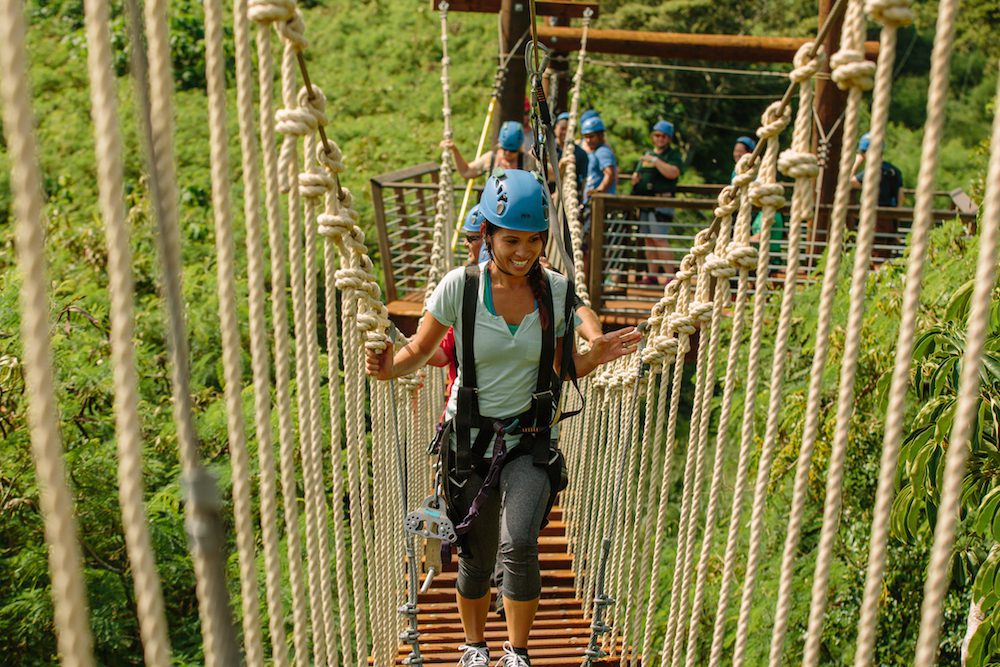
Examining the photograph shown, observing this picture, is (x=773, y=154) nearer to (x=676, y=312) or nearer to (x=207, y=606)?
(x=676, y=312)

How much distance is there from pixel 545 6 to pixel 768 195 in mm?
4255

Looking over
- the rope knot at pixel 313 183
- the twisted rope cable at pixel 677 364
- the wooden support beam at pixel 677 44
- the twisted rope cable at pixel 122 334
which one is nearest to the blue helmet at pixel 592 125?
the wooden support beam at pixel 677 44

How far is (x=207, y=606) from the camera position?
92 centimetres

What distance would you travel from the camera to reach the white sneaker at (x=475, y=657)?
228 centimetres

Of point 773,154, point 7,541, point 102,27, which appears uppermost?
point 102,27

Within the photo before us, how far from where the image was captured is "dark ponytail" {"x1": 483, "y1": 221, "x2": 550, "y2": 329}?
2203 mm

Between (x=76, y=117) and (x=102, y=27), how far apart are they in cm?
1008

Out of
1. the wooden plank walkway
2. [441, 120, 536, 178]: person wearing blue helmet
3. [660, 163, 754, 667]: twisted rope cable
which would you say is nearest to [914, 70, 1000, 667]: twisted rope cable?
[660, 163, 754, 667]: twisted rope cable

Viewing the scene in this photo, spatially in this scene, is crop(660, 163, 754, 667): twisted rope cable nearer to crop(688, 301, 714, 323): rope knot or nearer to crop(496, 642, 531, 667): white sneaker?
crop(688, 301, 714, 323): rope knot

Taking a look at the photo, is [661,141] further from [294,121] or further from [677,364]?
[294,121]

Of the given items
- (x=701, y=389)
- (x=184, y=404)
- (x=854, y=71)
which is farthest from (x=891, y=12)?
(x=701, y=389)

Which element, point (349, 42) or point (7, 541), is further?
point (349, 42)

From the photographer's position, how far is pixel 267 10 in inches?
50.6

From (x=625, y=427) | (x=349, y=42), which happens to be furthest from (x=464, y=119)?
(x=625, y=427)
